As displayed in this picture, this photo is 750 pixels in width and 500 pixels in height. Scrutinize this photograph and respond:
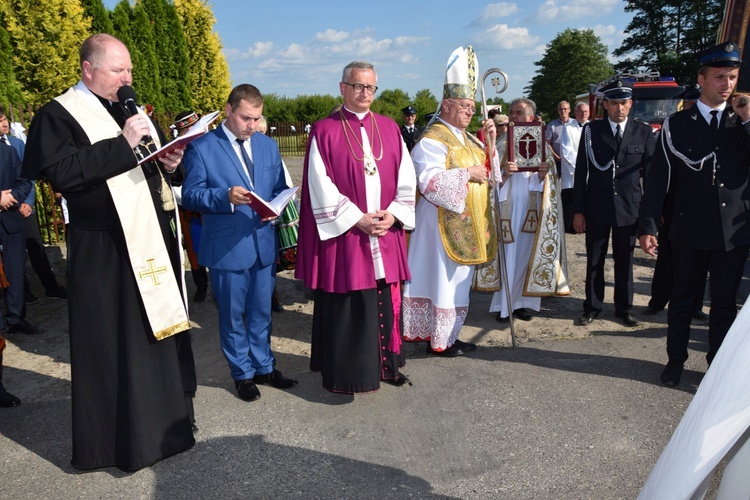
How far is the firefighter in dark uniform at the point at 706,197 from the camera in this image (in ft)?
12.4

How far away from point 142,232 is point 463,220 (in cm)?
241

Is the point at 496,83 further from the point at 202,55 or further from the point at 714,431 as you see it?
the point at 202,55

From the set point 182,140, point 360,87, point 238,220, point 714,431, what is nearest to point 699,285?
point 360,87

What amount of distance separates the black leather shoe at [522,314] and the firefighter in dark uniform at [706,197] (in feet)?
5.23

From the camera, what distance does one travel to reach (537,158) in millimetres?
4875

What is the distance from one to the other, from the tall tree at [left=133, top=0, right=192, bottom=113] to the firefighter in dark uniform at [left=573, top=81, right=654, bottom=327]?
13.4 meters

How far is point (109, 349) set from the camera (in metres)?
3.08

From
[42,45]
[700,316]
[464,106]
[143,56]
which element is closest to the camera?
[464,106]

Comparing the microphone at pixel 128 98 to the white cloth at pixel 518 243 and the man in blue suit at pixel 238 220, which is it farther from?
the white cloth at pixel 518 243

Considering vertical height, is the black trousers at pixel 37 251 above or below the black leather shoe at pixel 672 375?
above

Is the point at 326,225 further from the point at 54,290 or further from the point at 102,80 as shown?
the point at 54,290

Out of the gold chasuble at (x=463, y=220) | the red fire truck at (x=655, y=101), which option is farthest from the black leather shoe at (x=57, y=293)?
the red fire truck at (x=655, y=101)

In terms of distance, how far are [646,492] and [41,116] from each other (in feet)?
9.65

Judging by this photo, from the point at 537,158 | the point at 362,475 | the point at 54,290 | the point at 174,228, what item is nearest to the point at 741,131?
the point at 537,158
